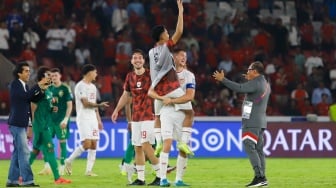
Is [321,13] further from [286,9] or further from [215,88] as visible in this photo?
[215,88]

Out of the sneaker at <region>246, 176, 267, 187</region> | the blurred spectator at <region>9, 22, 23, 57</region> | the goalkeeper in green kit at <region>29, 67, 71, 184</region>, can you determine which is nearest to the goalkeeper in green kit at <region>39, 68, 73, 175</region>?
the goalkeeper in green kit at <region>29, 67, 71, 184</region>

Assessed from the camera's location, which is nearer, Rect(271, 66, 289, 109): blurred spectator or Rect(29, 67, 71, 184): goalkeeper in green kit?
Rect(29, 67, 71, 184): goalkeeper in green kit

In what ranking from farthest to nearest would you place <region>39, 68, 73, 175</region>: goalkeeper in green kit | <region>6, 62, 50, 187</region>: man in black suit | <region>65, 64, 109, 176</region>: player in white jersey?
<region>39, 68, 73, 175</region>: goalkeeper in green kit
<region>65, 64, 109, 176</region>: player in white jersey
<region>6, 62, 50, 187</region>: man in black suit

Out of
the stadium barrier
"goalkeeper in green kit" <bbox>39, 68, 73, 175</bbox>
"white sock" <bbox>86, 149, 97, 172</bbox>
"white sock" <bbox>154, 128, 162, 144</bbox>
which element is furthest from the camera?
the stadium barrier

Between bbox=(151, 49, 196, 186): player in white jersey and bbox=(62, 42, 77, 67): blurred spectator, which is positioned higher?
bbox=(62, 42, 77, 67): blurred spectator

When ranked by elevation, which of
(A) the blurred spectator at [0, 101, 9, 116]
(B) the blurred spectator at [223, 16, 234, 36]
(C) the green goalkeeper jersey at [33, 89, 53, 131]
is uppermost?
(B) the blurred spectator at [223, 16, 234, 36]

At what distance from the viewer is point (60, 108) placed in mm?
24547

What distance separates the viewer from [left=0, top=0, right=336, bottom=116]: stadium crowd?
34.4 metres

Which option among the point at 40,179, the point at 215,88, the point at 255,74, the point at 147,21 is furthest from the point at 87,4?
the point at 255,74

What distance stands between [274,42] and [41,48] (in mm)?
Answer: 7956

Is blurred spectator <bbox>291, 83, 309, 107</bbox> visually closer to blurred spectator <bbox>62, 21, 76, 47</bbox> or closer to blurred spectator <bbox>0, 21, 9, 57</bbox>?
blurred spectator <bbox>62, 21, 76, 47</bbox>

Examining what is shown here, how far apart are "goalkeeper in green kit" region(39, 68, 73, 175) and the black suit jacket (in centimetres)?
444

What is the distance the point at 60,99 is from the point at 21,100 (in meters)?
5.14

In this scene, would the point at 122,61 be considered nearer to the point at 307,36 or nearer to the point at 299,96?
the point at 299,96
